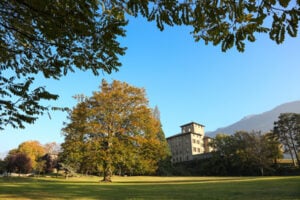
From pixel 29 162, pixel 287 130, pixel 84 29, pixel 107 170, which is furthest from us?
pixel 287 130

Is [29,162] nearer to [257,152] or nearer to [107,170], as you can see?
[107,170]

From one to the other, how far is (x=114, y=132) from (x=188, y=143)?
171 ft

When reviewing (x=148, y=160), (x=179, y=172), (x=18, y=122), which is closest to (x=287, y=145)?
(x=179, y=172)

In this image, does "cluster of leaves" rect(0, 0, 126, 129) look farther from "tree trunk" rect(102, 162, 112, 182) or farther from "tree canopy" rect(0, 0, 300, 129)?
"tree trunk" rect(102, 162, 112, 182)

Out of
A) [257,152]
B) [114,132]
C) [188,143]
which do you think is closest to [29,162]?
[114,132]

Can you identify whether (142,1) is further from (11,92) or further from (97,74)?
(11,92)

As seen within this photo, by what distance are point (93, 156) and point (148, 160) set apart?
18.3 ft

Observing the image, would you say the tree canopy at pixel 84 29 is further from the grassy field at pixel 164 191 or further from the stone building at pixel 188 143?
the stone building at pixel 188 143

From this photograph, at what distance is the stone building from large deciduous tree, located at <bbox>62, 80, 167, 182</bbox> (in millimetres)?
48930

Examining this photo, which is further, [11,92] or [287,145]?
[287,145]

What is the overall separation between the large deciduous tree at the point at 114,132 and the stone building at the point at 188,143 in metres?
48.9

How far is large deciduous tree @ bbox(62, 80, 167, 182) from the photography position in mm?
25859

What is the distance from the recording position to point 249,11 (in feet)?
9.52

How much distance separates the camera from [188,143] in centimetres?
7644
